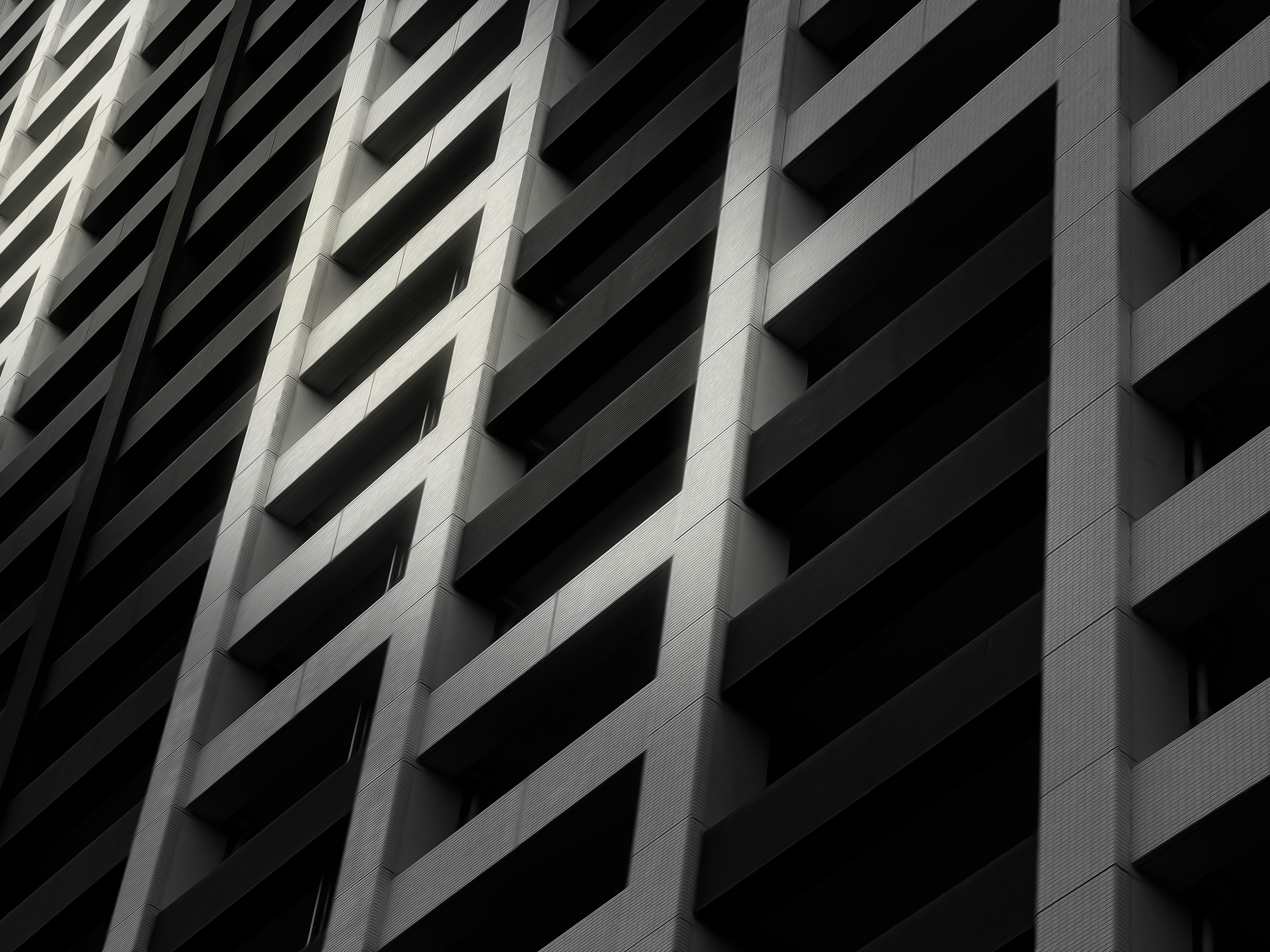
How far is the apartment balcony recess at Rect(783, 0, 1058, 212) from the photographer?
31297 mm

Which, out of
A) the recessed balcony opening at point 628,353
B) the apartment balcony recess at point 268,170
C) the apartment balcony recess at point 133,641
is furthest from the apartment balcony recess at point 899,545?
the apartment balcony recess at point 268,170

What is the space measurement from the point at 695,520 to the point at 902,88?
28.8 ft

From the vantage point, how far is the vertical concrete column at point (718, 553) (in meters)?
24.5

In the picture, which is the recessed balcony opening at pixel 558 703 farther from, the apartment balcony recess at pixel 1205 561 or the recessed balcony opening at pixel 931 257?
the apartment balcony recess at pixel 1205 561

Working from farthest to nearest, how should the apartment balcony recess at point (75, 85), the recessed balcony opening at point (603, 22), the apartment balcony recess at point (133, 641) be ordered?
the apartment balcony recess at point (75, 85), the recessed balcony opening at point (603, 22), the apartment balcony recess at point (133, 641)

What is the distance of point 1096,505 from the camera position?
74.3 ft

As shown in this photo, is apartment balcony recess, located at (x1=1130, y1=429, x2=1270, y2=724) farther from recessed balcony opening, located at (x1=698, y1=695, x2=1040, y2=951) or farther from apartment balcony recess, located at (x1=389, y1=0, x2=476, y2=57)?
apartment balcony recess, located at (x1=389, y1=0, x2=476, y2=57)

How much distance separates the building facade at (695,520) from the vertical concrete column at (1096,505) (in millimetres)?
67

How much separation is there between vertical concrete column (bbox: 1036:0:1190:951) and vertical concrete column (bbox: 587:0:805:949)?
5.37 meters

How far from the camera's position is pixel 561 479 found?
31.7 metres

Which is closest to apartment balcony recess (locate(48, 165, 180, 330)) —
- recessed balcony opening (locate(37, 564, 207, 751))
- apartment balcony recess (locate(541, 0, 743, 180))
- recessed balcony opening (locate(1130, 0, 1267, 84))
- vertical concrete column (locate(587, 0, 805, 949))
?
recessed balcony opening (locate(37, 564, 207, 751))

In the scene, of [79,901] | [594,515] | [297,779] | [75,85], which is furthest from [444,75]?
Answer: [75,85]

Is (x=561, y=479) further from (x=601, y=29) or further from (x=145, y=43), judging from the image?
(x=145, y=43)

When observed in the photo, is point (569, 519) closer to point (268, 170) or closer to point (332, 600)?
point (332, 600)
